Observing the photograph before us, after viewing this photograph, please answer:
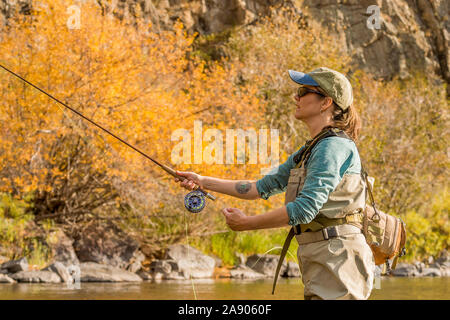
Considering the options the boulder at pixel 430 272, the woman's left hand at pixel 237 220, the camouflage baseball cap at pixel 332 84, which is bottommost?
the boulder at pixel 430 272

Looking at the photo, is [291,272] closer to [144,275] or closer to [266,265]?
[266,265]

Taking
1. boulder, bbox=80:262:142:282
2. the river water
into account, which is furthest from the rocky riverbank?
the river water

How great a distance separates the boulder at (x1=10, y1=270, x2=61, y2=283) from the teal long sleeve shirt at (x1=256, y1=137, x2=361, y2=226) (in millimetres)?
10314

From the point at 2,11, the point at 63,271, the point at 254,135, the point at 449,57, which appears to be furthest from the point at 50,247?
the point at 449,57

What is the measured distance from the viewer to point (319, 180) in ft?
8.27

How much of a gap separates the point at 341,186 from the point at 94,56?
10847 mm

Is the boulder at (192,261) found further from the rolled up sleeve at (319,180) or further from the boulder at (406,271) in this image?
the rolled up sleeve at (319,180)

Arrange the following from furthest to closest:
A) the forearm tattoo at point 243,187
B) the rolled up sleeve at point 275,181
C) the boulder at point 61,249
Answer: the boulder at point 61,249 → the forearm tattoo at point 243,187 → the rolled up sleeve at point 275,181

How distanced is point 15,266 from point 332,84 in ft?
35.9

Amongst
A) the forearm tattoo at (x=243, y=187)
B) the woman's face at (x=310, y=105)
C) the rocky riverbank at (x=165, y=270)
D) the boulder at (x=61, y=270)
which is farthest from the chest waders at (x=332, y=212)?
the boulder at (x=61, y=270)

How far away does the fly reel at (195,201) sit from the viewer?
3361 millimetres

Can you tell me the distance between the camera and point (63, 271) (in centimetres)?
1271

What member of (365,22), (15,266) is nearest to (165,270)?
(15,266)

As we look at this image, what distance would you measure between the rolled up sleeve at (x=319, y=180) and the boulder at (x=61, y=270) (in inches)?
418
